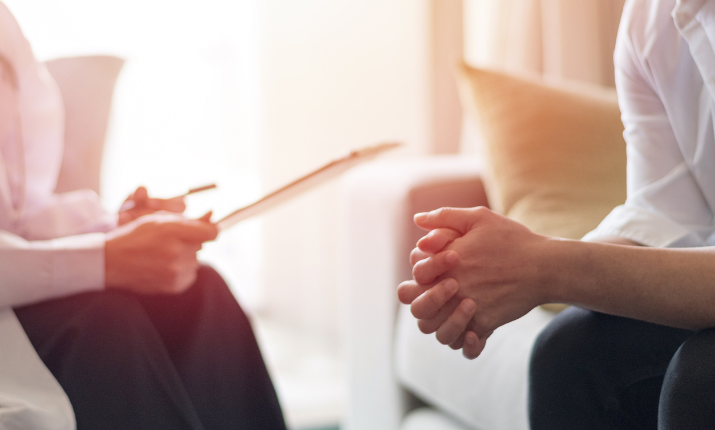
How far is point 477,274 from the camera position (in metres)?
0.55

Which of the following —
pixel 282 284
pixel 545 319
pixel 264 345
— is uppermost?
pixel 545 319

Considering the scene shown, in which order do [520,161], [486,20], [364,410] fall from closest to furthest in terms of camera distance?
[520,161] < [364,410] < [486,20]

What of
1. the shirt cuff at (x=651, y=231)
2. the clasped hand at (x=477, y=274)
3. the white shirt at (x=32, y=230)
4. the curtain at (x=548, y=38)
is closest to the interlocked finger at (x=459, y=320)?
the clasped hand at (x=477, y=274)

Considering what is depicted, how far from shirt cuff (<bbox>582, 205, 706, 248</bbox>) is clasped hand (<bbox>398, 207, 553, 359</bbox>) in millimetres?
106

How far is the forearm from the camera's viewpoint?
1.62ft

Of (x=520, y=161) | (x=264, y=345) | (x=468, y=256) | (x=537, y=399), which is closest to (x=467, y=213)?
(x=468, y=256)

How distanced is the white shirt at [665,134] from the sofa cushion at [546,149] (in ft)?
0.78

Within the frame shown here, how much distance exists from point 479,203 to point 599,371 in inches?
23.0

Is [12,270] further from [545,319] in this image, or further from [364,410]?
[364,410]

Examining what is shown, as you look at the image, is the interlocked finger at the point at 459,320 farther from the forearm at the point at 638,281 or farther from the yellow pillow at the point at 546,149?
the yellow pillow at the point at 546,149

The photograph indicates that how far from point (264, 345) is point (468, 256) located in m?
1.50

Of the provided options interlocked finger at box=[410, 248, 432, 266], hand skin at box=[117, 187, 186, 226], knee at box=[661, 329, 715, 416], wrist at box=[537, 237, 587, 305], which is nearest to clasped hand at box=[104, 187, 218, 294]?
→ hand skin at box=[117, 187, 186, 226]

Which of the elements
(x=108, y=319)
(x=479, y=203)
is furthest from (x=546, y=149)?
(x=108, y=319)

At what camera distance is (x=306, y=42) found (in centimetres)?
185
